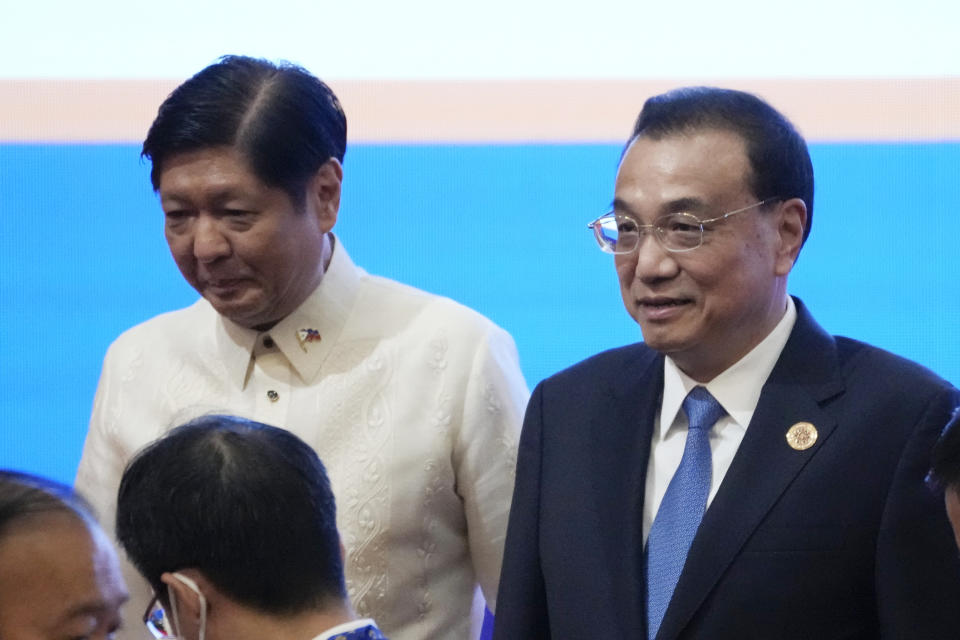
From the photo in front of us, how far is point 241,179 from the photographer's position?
249 centimetres

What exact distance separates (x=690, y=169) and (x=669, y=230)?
9cm

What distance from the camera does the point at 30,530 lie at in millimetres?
1845

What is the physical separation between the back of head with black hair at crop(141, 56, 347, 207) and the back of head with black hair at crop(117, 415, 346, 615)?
738 mm

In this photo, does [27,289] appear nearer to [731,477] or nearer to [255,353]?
[255,353]

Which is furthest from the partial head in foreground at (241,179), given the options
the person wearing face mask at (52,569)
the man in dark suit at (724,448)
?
the person wearing face mask at (52,569)

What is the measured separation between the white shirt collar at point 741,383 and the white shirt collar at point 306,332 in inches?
23.3

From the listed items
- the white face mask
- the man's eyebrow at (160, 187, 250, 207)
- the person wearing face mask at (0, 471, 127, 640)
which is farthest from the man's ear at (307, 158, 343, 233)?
the white face mask

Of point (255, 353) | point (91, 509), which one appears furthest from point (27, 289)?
point (91, 509)

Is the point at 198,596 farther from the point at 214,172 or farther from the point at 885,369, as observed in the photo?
the point at 885,369

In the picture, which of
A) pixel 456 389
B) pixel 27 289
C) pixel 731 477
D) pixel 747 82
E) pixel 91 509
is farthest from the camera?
pixel 27 289

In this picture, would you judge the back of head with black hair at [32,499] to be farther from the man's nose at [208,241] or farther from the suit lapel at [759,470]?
the suit lapel at [759,470]

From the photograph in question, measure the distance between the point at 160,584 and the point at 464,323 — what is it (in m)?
0.97

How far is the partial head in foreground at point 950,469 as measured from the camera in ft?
6.64

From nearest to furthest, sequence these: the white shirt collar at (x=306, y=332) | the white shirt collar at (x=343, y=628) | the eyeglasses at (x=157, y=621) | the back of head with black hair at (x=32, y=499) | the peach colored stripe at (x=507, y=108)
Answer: the white shirt collar at (x=343, y=628) → the back of head with black hair at (x=32, y=499) → the eyeglasses at (x=157, y=621) → the white shirt collar at (x=306, y=332) → the peach colored stripe at (x=507, y=108)
